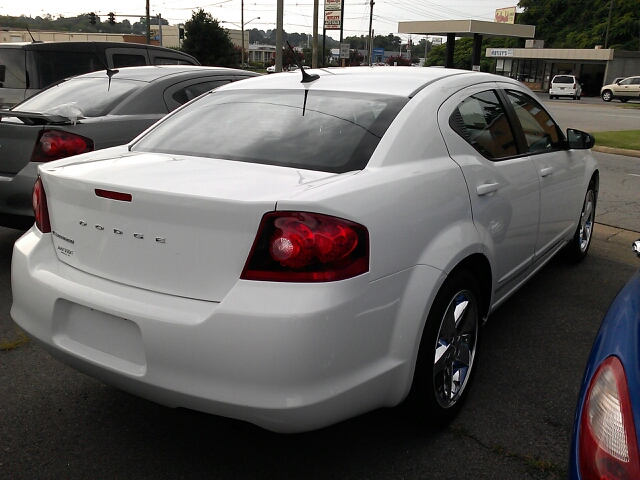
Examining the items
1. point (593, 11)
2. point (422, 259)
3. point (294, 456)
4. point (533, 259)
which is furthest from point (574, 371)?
point (593, 11)

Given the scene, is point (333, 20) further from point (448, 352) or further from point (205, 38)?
point (448, 352)

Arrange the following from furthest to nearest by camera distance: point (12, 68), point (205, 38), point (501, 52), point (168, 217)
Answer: point (501, 52), point (205, 38), point (12, 68), point (168, 217)

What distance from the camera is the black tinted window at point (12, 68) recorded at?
297 inches

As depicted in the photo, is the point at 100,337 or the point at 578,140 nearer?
the point at 100,337

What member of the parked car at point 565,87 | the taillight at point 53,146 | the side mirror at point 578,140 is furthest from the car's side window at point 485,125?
the parked car at point 565,87

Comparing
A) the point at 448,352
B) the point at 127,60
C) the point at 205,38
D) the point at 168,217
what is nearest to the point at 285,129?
the point at 168,217

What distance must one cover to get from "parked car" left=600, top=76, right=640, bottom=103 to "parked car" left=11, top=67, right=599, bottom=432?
4219cm

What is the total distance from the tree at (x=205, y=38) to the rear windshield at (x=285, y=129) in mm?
38554

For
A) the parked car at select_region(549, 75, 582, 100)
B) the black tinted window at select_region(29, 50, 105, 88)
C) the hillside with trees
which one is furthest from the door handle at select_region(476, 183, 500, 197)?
the hillside with trees

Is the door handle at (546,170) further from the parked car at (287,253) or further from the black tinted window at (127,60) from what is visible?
the black tinted window at (127,60)

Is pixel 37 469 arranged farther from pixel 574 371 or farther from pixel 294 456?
pixel 574 371

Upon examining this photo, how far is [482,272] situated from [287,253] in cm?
140

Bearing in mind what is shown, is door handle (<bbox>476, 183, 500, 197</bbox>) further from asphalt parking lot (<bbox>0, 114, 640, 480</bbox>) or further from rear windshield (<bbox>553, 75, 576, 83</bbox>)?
rear windshield (<bbox>553, 75, 576, 83</bbox>)

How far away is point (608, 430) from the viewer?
1433 millimetres
